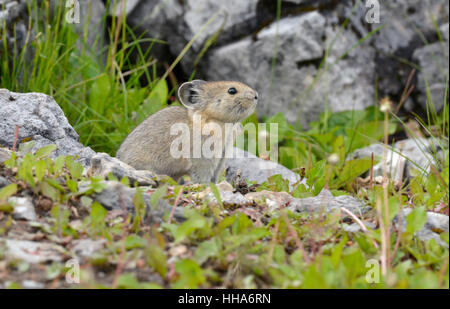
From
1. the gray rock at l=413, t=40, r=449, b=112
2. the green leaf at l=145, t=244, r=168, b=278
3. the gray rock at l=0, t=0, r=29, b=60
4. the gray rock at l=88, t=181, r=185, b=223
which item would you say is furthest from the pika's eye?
the gray rock at l=413, t=40, r=449, b=112

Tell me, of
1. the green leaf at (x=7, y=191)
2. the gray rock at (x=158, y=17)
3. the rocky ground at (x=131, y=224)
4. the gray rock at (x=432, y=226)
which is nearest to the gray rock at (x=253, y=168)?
the rocky ground at (x=131, y=224)

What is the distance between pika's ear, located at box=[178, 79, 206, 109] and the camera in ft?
21.9

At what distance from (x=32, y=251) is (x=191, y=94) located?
11.9 ft

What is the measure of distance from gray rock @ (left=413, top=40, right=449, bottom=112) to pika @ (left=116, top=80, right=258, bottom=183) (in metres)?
4.75

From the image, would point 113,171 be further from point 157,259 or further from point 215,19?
point 215,19

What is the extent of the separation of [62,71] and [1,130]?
106 inches

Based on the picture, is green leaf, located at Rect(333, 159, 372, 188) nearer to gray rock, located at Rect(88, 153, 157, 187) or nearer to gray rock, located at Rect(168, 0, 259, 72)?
gray rock, located at Rect(88, 153, 157, 187)

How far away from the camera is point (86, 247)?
3633 millimetres

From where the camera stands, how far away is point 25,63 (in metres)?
7.83

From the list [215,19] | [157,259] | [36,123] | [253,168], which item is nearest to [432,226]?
[157,259]

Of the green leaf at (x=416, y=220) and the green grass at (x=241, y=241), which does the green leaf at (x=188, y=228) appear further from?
the green leaf at (x=416, y=220)

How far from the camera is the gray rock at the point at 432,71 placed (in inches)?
395
